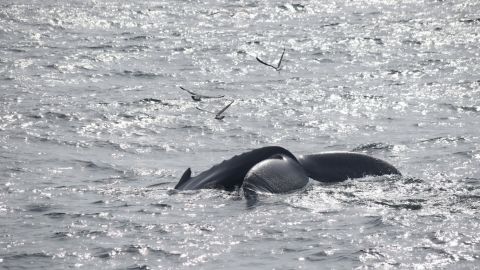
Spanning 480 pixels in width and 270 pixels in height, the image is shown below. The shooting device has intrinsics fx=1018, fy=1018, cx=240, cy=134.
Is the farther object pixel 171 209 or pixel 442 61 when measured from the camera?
pixel 442 61

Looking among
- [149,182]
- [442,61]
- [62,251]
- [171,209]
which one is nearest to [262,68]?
[442,61]

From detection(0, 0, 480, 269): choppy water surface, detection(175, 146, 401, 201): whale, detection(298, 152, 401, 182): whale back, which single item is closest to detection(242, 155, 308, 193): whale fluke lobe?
detection(175, 146, 401, 201): whale

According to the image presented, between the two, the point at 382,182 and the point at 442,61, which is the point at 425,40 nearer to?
the point at 442,61

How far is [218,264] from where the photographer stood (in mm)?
12727

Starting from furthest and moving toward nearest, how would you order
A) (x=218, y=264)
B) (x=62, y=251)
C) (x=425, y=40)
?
(x=425, y=40), (x=62, y=251), (x=218, y=264)

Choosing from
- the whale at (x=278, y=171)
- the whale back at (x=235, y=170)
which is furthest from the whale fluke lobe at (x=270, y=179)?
the whale back at (x=235, y=170)

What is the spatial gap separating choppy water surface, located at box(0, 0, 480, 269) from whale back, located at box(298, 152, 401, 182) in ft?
0.78

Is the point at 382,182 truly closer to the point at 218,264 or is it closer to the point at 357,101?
the point at 218,264

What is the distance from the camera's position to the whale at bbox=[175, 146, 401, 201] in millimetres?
15812

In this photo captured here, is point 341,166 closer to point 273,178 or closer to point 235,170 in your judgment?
point 273,178

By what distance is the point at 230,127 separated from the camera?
80.4 feet

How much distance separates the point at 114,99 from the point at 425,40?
548 inches

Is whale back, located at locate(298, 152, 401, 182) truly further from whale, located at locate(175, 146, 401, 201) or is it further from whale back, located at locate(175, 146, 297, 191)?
whale back, located at locate(175, 146, 297, 191)

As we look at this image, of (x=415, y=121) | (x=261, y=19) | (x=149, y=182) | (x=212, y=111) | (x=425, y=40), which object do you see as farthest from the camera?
(x=261, y=19)
